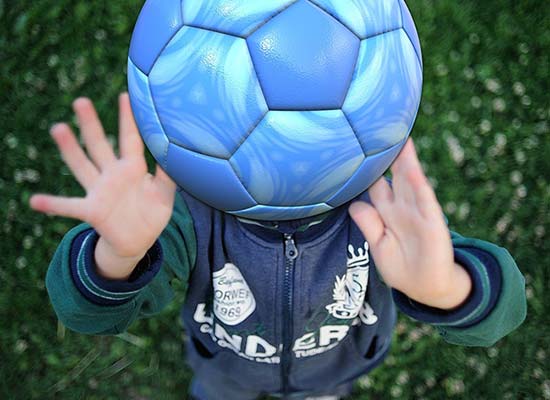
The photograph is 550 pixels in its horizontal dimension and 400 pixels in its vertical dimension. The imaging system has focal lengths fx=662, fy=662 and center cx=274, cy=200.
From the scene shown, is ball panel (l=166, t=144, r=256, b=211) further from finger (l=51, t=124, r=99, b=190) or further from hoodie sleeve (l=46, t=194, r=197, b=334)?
hoodie sleeve (l=46, t=194, r=197, b=334)

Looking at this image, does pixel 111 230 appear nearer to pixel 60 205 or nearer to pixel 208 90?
pixel 60 205

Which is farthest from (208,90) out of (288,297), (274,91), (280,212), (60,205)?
(288,297)

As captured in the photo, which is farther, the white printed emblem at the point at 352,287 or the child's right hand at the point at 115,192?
the white printed emblem at the point at 352,287

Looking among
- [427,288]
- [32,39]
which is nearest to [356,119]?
[427,288]

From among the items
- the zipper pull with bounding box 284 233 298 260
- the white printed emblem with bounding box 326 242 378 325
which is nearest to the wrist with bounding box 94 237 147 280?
the zipper pull with bounding box 284 233 298 260

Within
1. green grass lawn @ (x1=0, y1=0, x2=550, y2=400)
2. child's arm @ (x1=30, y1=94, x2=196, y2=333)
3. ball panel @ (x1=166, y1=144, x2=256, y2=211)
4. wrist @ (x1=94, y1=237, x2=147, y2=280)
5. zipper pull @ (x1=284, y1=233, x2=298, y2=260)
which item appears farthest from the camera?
green grass lawn @ (x1=0, y1=0, x2=550, y2=400)

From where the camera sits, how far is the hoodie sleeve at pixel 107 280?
5.42ft

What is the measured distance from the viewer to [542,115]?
355 centimetres

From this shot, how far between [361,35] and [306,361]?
1.22m

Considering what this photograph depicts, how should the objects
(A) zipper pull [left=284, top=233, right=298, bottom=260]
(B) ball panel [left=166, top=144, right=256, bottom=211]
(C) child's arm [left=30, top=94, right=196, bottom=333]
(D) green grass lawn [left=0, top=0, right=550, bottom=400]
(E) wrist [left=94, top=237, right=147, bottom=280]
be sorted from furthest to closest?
1. (D) green grass lawn [left=0, top=0, right=550, bottom=400]
2. (A) zipper pull [left=284, top=233, right=298, bottom=260]
3. (E) wrist [left=94, top=237, right=147, bottom=280]
4. (C) child's arm [left=30, top=94, right=196, bottom=333]
5. (B) ball panel [left=166, top=144, right=256, bottom=211]

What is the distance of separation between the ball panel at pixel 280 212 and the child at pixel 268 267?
0.21 metres

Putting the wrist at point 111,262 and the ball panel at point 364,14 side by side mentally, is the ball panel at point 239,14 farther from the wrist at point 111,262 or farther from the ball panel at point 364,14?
the wrist at point 111,262

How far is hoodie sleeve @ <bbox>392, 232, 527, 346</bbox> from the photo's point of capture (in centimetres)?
167

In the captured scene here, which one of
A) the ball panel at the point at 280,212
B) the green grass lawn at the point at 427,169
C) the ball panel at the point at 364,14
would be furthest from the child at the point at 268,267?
the green grass lawn at the point at 427,169
